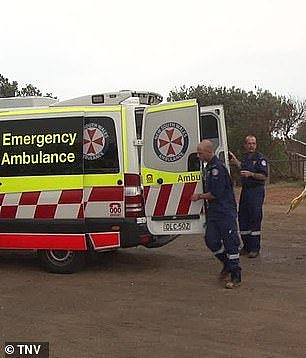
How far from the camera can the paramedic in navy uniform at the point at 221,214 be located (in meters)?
6.71

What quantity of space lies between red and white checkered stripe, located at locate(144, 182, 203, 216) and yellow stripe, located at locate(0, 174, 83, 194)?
0.88m

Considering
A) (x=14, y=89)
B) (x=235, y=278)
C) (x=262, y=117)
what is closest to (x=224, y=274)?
(x=235, y=278)

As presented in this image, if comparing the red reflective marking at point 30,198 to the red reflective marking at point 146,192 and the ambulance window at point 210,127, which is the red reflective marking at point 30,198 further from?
the ambulance window at point 210,127

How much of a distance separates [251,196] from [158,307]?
3425 mm

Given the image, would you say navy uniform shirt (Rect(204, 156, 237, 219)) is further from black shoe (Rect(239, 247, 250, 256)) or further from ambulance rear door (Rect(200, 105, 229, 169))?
black shoe (Rect(239, 247, 250, 256))

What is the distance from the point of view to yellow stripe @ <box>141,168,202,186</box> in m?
7.31

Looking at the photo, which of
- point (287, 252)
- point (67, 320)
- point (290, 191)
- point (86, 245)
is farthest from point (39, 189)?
point (290, 191)

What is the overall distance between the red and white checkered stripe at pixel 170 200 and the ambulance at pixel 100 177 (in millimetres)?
12

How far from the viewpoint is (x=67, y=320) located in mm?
5527

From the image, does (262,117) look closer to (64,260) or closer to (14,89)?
(14,89)

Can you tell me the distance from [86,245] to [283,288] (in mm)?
2428

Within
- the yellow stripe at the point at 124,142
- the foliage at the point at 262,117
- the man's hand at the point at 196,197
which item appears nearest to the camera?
the man's hand at the point at 196,197

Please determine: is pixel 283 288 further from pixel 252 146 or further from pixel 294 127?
pixel 294 127

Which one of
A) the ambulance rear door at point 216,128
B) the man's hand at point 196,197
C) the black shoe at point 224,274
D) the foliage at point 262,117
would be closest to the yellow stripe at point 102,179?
the man's hand at point 196,197
